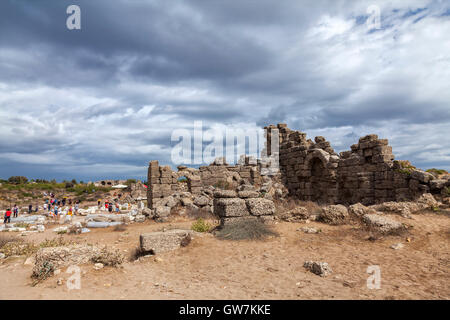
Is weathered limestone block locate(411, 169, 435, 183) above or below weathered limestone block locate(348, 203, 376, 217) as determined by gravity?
above

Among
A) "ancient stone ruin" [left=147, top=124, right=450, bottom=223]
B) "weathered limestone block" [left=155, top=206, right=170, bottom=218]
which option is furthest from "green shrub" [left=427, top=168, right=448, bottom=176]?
"weathered limestone block" [left=155, top=206, right=170, bottom=218]

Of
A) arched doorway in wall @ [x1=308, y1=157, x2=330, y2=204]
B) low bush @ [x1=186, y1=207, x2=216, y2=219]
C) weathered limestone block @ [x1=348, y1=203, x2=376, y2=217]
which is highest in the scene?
arched doorway in wall @ [x1=308, y1=157, x2=330, y2=204]

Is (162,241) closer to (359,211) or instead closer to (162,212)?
(359,211)

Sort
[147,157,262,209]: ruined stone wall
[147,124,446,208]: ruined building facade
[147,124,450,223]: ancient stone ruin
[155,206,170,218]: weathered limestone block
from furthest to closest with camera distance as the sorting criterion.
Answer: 1. [147,157,262,209]: ruined stone wall
2. [155,206,170,218]: weathered limestone block
3. [147,124,446,208]: ruined building facade
4. [147,124,450,223]: ancient stone ruin

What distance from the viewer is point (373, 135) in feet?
47.5

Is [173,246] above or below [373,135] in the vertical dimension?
below

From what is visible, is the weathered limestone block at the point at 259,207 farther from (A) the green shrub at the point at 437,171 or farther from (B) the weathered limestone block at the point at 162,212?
(A) the green shrub at the point at 437,171

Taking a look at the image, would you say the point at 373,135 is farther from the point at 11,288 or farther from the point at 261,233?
the point at 11,288

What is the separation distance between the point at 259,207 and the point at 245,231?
4.76 ft

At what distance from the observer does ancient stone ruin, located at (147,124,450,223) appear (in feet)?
38.2

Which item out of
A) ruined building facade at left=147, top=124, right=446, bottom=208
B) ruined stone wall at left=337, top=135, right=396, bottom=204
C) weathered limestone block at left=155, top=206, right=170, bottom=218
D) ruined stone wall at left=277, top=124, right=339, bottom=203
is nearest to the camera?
ruined building facade at left=147, top=124, right=446, bottom=208

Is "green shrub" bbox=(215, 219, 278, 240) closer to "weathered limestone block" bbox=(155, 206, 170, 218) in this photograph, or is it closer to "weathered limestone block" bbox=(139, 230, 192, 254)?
"weathered limestone block" bbox=(139, 230, 192, 254)
